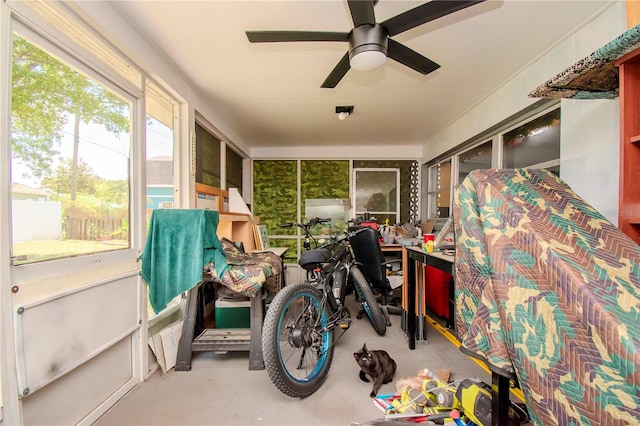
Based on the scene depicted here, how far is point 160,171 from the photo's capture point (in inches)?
94.9

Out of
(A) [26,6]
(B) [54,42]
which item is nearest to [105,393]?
(B) [54,42]

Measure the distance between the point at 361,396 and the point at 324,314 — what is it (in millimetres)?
551

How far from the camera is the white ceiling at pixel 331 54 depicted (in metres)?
1.56

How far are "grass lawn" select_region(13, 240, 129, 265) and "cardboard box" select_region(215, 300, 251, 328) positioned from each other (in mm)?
1036

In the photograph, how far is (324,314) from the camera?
1.92m

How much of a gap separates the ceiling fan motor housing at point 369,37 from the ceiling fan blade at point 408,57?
94 mm

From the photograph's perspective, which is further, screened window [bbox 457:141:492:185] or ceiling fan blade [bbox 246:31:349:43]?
screened window [bbox 457:141:492:185]

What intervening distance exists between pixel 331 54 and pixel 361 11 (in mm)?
683

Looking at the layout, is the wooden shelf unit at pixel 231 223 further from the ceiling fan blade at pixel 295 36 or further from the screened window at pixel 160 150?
the ceiling fan blade at pixel 295 36

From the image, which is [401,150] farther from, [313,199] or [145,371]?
[145,371]

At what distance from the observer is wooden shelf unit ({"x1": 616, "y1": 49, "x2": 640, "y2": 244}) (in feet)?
3.69

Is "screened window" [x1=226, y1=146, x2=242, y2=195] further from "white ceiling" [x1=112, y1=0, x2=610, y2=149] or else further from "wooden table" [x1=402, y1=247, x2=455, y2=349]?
"wooden table" [x1=402, y1=247, x2=455, y2=349]

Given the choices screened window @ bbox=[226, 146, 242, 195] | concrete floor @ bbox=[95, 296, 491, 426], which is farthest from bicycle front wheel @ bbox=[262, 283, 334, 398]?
screened window @ bbox=[226, 146, 242, 195]

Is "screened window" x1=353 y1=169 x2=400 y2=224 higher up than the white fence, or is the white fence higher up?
"screened window" x1=353 y1=169 x2=400 y2=224
